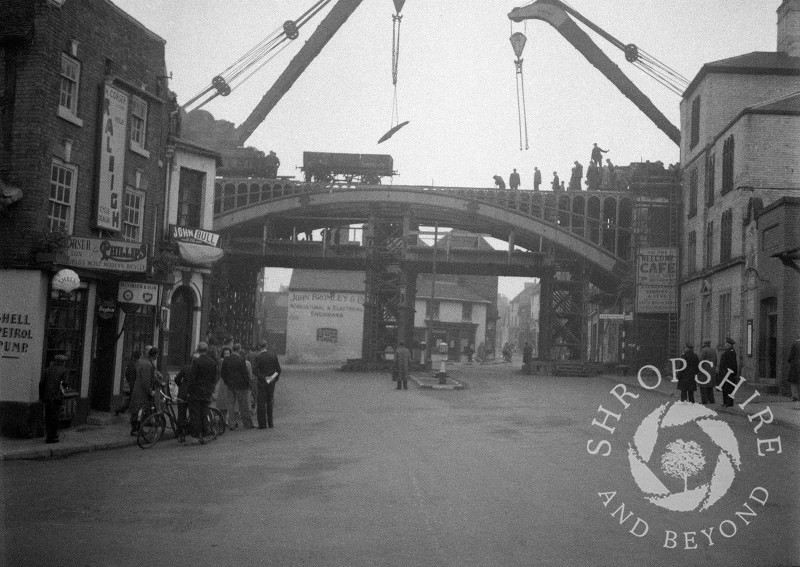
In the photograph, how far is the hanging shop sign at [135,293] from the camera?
19.4m

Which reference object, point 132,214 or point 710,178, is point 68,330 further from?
point 710,178

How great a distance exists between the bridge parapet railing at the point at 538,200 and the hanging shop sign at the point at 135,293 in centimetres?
3410

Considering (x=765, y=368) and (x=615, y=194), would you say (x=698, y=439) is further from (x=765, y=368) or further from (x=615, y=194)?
(x=615, y=194)

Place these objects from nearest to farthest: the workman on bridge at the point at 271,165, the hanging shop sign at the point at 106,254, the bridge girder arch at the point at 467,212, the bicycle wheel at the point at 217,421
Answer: the bicycle wheel at the point at 217,421 → the hanging shop sign at the point at 106,254 → the bridge girder arch at the point at 467,212 → the workman on bridge at the point at 271,165

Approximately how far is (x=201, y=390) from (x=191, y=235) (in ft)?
26.1

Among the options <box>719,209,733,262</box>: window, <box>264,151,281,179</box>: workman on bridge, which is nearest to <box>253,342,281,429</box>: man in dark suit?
<box>719,209,733,262</box>: window

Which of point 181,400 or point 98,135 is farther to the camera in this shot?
point 98,135

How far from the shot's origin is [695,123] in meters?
42.3

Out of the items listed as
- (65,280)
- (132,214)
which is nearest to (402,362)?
(132,214)

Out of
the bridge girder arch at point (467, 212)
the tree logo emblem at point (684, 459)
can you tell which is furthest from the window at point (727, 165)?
the tree logo emblem at point (684, 459)

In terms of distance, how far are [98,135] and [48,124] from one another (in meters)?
2.29

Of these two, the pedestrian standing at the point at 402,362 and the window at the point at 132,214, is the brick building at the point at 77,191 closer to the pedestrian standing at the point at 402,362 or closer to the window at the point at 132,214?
the window at the point at 132,214

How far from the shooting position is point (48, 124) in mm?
16594

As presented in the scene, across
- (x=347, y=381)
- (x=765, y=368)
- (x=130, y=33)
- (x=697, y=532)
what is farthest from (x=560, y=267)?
(x=697, y=532)
